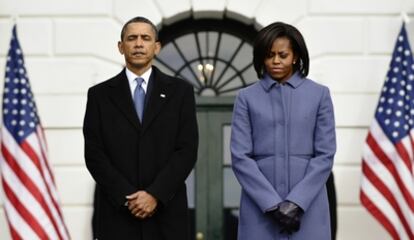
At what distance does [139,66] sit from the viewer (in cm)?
487

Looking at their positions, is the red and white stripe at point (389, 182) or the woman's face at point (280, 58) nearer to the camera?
the woman's face at point (280, 58)

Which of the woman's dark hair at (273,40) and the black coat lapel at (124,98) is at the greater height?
the woman's dark hair at (273,40)

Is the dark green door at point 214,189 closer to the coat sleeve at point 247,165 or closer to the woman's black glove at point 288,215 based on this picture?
the coat sleeve at point 247,165

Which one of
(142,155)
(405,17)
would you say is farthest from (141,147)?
(405,17)

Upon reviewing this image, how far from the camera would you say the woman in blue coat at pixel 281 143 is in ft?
15.0

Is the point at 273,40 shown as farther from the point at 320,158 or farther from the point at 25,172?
the point at 25,172

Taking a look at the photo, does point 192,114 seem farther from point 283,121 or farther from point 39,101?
point 39,101

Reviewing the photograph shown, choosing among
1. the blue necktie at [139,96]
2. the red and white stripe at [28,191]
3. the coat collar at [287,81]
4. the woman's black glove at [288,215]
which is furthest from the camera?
the red and white stripe at [28,191]

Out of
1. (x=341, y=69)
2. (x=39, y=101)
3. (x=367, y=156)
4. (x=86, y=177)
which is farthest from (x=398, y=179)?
(x=39, y=101)

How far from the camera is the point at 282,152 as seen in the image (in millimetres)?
4629

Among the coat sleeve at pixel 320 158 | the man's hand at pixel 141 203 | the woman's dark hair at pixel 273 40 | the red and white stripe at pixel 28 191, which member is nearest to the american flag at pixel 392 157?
the red and white stripe at pixel 28 191

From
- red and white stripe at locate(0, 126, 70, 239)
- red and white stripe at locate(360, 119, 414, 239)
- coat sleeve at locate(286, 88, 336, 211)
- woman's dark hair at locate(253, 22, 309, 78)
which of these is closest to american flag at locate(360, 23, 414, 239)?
red and white stripe at locate(360, 119, 414, 239)

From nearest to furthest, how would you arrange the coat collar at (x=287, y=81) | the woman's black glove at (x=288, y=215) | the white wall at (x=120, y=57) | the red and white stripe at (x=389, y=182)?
the woman's black glove at (x=288, y=215) < the coat collar at (x=287, y=81) < the red and white stripe at (x=389, y=182) < the white wall at (x=120, y=57)

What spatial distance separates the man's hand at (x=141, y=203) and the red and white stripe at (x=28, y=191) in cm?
275
